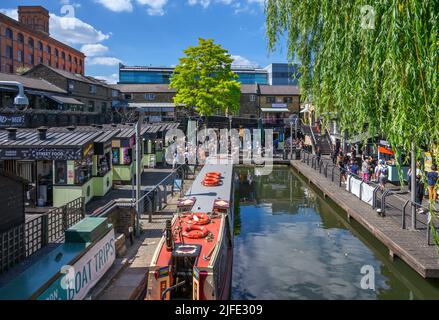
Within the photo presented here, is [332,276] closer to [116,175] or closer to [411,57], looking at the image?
[411,57]

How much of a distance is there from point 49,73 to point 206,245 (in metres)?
46.8

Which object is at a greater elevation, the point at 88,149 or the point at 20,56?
the point at 20,56

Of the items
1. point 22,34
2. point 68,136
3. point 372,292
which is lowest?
point 372,292

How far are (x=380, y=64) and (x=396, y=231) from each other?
827cm

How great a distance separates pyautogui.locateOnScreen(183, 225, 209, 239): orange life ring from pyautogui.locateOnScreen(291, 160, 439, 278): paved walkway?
20.3 feet

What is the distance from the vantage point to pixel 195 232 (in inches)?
447

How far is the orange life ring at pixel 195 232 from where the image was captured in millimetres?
11078

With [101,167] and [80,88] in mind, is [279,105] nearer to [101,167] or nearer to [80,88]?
[80,88]

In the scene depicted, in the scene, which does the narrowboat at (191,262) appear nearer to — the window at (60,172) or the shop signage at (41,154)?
the shop signage at (41,154)

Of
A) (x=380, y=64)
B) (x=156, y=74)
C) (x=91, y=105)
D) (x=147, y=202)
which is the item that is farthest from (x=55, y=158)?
(x=156, y=74)

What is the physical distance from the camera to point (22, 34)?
76438mm

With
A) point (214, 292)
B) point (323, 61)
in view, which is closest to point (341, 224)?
point (323, 61)

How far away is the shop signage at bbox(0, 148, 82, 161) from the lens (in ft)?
49.9

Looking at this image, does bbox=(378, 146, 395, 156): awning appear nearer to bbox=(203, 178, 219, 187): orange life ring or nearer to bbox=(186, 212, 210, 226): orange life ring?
bbox=(203, 178, 219, 187): orange life ring
